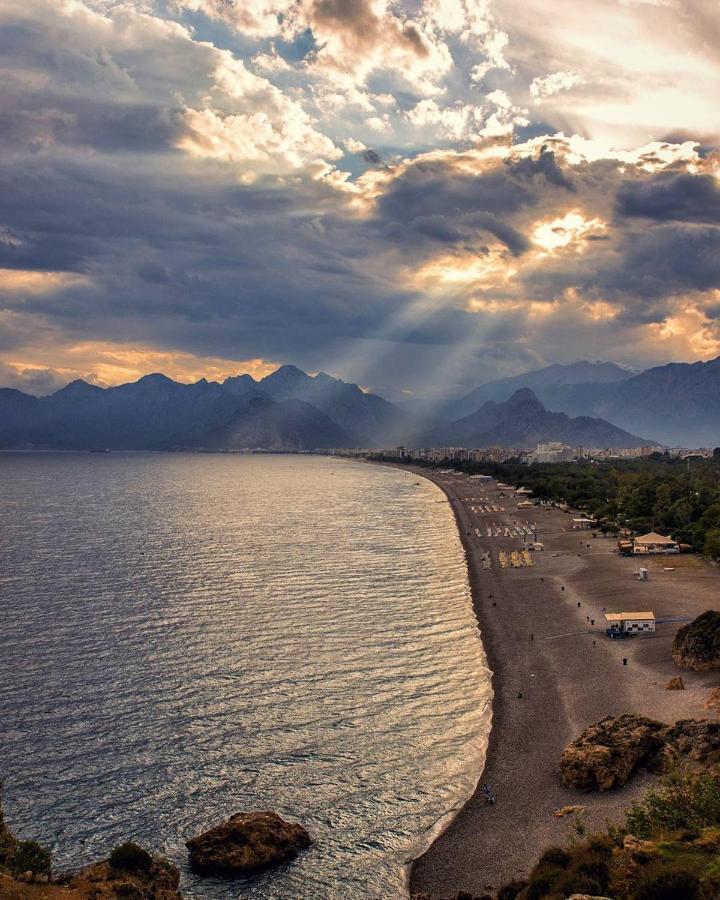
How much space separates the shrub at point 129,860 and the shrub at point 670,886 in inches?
585

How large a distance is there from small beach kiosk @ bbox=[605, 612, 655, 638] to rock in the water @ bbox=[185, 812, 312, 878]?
32433 millimetres

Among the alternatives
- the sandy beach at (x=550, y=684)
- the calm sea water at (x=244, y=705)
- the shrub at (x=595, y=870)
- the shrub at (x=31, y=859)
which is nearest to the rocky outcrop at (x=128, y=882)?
the shrub at (x=31, y=859)

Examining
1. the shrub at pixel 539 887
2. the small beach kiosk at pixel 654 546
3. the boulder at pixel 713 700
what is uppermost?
the small beach kiosk at pixel 654 546

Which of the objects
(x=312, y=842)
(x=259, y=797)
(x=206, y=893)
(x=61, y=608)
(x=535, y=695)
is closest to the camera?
(x=206, y=893)

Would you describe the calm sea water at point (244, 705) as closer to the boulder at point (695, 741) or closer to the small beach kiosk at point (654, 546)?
the boulder at point (695, 741)

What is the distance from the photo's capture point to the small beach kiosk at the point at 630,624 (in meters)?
52.2

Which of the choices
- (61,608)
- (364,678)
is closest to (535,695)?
(364,678)

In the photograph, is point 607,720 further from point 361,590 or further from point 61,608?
point 61,608

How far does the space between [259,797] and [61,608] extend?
36724mm

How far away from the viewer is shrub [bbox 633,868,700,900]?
60.4 feet

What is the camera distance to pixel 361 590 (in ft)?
221

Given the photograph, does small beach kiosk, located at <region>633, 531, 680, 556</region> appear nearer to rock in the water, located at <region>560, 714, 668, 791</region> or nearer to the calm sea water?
the calm sea water

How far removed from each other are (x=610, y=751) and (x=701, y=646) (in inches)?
620

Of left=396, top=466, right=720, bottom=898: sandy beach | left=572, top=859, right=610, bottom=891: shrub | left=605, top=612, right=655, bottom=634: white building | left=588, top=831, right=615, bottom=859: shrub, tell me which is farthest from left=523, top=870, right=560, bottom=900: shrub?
left=605, top=612, right=655, bottom=634: white building
